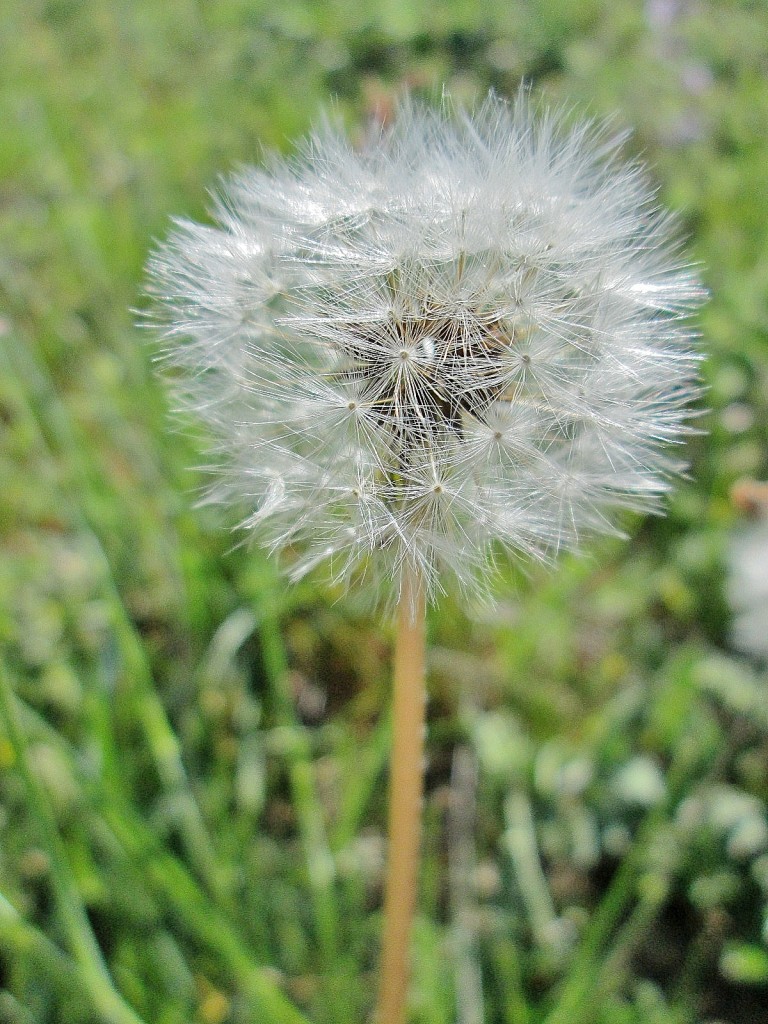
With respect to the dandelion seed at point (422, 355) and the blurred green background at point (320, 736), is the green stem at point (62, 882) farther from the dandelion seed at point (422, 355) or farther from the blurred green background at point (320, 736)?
the dandelion seed at point (422, 355)

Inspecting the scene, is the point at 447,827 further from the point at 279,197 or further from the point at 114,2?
the point at 114,2

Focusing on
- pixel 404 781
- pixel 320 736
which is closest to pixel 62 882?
pixel 404 781

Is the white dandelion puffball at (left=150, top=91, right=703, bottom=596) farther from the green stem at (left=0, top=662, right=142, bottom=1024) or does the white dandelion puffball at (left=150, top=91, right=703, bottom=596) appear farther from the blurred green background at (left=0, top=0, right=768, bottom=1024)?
the green stem at (left=0, top=662, right=142, bottom=1024)

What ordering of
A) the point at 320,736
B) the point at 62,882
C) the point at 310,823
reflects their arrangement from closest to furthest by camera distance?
the point at 62,882 → the point at 310,823 → the point at 320,736

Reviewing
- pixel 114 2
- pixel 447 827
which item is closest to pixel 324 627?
pixel 447 827

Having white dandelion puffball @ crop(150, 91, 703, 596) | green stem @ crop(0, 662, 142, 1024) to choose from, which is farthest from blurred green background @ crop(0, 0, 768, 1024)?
white dandelion puffball @ crop(150, 91, 703, 596)

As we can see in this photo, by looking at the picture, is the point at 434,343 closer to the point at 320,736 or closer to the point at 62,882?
the point at 62,882

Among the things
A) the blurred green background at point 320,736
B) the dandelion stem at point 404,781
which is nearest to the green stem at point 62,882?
the blurred green background at point 320,736
